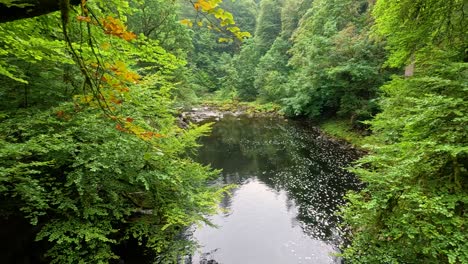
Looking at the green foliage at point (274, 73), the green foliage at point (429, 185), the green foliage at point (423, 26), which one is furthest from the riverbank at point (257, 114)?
the green foliage at point (429, 185)

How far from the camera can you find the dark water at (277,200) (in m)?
7.93

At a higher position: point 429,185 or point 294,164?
point 429,185

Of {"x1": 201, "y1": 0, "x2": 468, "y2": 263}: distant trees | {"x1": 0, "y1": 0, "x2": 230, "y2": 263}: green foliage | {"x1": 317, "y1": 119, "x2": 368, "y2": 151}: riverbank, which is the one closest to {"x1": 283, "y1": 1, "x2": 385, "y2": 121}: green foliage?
{"x1": 317, "y1": 119, "x2": 368, "y2": 151}: riverbank

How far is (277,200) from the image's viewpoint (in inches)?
433

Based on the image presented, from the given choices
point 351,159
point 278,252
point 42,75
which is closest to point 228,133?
point 351,159

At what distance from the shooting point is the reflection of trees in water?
998 cm

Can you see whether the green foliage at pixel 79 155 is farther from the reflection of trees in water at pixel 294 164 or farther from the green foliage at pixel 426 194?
the reflection of trees in water at pixel 294 164

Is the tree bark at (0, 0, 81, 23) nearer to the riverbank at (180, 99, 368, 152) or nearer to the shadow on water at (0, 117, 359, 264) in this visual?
the shadow on water at (0, 117, 359, 264)

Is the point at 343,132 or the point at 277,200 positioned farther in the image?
the point at 343,132

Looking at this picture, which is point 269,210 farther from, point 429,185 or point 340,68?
point 340,68

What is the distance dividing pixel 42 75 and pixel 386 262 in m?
6.74

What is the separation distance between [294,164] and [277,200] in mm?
4049

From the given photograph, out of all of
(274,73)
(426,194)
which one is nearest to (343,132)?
(274,73)

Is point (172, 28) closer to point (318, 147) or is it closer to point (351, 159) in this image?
point (318, 147)
